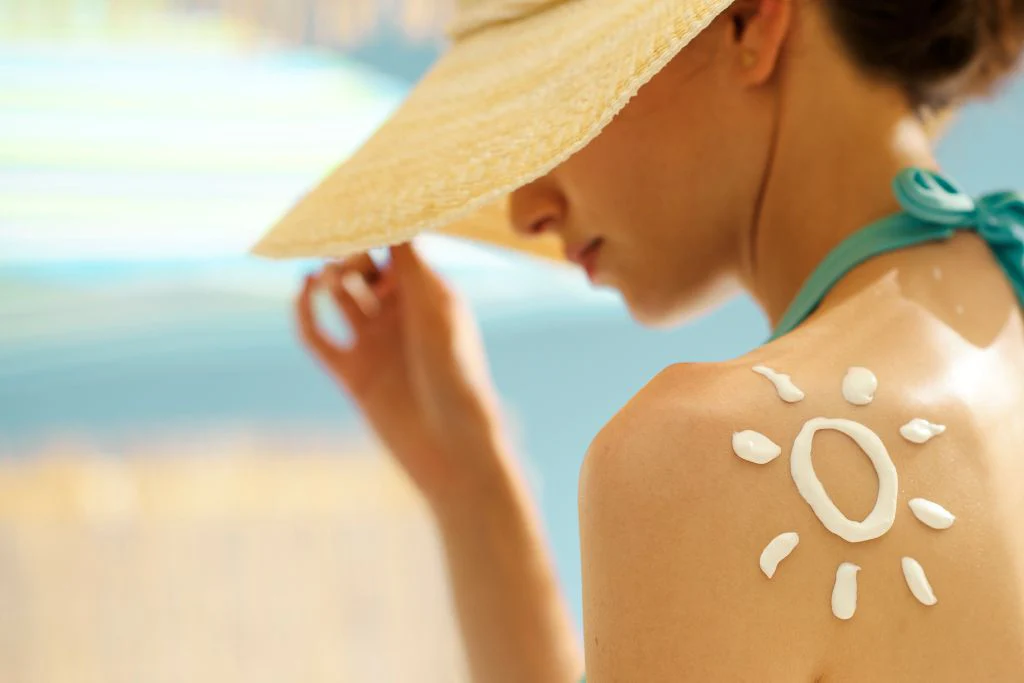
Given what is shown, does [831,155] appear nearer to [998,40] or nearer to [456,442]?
[998,40]

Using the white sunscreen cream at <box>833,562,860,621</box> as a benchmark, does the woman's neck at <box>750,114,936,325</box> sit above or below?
above

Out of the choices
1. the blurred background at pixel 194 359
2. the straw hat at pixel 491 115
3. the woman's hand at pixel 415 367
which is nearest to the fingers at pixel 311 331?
the woman's hand at pixel 415 367

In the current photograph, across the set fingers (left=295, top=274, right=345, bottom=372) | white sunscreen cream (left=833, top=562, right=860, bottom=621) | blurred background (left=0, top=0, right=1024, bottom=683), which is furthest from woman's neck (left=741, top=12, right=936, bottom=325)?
blurred background (left=0, top=0, right=1024, bottom=683)

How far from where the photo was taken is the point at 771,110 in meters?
0.61

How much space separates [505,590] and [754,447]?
45cm

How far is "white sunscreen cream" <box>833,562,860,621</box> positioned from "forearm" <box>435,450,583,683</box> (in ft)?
1.37

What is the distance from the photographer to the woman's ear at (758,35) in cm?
59

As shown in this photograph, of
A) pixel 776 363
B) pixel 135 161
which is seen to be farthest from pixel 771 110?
pixel 135 161

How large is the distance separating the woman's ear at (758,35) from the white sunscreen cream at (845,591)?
0.28m

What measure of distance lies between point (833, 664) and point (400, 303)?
23.5 inches

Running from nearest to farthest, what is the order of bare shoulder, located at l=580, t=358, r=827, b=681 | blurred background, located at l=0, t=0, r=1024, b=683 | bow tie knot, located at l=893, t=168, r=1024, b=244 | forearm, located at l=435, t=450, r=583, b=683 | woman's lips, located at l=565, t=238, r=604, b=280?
1. bare shoulder, located at l=580, t=358, r=827, b=681
2. bow tie knot, located at l=893, t=168, r=1024, b=244
3. woman's lips, located at l=565, t=238, r=604, b=280
4. forearm, located at l=435, t=450, r=583, b=683
5. blurred background, located at l=0, t=0, r=1024, b=683

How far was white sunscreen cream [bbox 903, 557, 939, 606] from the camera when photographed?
0.43m

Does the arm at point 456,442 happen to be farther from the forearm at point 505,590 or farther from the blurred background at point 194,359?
the blurred background at point 194,359

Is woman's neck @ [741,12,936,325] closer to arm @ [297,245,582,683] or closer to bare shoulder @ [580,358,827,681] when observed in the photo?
bare shoulder @ [580,358,827,681]
